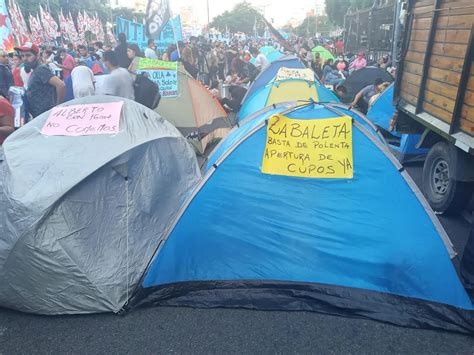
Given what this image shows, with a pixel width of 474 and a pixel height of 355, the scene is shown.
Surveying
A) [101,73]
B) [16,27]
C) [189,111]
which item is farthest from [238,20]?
[189,111]

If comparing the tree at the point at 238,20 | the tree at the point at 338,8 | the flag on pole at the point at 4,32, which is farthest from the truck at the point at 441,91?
the tree at the point at 238,20

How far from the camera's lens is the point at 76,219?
2918 mm

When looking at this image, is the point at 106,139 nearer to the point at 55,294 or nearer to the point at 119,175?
the point at 119,175

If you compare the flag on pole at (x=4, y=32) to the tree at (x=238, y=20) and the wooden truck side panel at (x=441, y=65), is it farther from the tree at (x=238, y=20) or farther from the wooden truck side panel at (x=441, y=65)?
the tree at (x=238, y=20)

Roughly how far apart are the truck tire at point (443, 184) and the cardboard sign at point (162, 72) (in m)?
4.14

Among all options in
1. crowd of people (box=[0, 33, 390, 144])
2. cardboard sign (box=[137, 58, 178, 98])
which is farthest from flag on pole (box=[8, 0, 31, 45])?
cardboard sign (box=[137, 58, 178, 98])

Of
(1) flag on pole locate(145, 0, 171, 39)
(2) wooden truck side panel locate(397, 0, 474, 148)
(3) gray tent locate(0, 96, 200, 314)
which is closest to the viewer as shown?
(3) gray tent locate(0, 96, 200, 314)

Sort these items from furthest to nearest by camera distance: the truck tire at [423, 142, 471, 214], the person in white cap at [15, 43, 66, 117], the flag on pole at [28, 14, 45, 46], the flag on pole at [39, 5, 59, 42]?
the flag on pole at [39, 5, 59, 42]
the flag on pole at [28, 14, 45, 46]
the person in white cap at [15, 43, 66, 117]
the truck tire at [423, 142, 471, 214]

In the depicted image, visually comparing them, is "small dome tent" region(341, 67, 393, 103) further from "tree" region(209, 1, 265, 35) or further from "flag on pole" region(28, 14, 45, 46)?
"tree" region(209, 1, 265, 35)

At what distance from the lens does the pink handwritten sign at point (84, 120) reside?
340 centimetres

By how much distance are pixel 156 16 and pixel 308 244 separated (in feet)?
31.2

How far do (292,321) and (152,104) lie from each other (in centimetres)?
441

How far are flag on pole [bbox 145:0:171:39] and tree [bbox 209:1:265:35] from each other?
55026 millimetres

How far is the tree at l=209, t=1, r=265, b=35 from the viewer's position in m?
64.9
